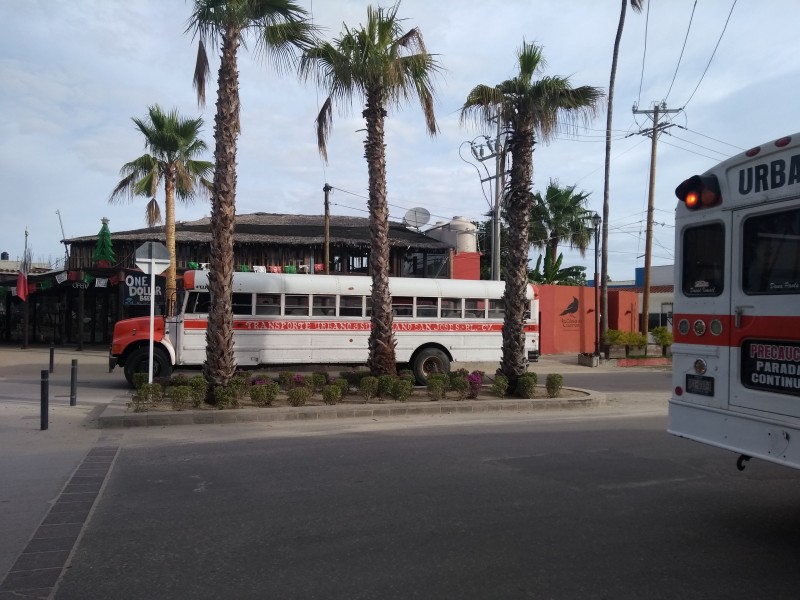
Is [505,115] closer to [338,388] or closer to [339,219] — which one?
[338,388]

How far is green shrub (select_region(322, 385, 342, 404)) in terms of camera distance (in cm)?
1233

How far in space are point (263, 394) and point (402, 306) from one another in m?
5.68

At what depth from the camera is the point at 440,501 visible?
21.6 feet

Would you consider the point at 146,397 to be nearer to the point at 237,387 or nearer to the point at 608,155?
the point at 237,387

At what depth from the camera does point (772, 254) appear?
538cm

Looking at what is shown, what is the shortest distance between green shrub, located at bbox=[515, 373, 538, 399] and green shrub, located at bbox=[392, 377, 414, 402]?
90.6 inches

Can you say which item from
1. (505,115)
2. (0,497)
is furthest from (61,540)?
(505,115)

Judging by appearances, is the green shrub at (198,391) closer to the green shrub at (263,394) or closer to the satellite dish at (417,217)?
the green shrub at (263,394)

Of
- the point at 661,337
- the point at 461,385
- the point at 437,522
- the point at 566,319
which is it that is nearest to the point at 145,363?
the point at 461,385

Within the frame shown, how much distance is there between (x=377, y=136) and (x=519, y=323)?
15.6ft

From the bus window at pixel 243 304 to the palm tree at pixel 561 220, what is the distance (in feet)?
74.4

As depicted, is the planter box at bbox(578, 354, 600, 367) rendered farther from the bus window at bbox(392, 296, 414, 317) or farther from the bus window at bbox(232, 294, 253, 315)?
the bus window at bbox(232, 294, 253, 315)

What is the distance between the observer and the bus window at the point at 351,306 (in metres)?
16.5

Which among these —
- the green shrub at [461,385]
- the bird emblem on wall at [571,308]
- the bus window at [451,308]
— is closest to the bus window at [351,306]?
the bus window at [451,308]
